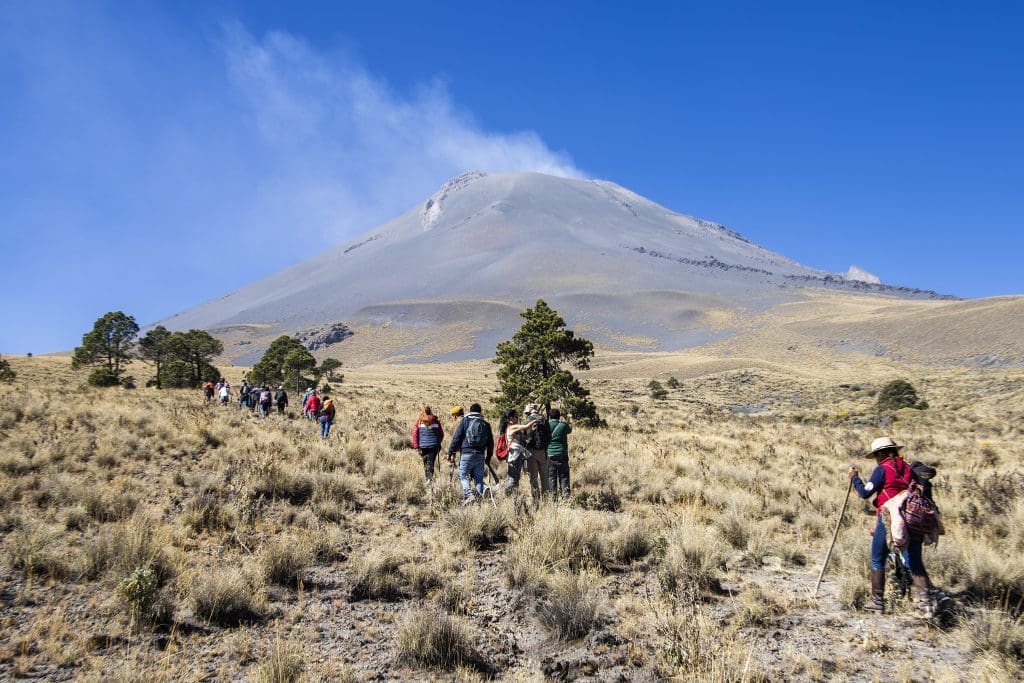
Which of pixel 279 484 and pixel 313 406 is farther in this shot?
pixel 313 406

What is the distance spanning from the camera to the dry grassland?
418 cm

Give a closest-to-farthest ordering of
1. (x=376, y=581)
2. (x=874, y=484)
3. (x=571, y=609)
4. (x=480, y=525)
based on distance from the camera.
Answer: (x=571, y=609), (x=874, y=484), (x=376, y=581), (x=480, y=525)

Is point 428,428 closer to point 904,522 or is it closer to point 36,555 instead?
point 36,555

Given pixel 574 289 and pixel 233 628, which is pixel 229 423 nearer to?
pixel 233 628

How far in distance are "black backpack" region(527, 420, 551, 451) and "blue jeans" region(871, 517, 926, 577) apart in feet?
14.5

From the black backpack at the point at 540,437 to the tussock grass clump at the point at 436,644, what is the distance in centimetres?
407

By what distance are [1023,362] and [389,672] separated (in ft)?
258

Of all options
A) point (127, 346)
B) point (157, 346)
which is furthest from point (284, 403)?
point (127, 346)

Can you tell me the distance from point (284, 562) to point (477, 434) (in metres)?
3.46

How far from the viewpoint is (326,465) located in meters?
10.0

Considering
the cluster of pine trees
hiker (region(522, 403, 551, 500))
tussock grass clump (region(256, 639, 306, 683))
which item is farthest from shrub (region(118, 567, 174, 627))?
→ the cluster of pine trees

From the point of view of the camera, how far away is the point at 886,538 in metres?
5.07

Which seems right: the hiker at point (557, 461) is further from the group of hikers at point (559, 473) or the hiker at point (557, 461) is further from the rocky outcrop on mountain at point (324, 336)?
the rocky outcrop on mountain at point (324, 336)

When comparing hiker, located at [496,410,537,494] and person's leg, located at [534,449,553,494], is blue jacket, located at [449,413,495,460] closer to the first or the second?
hiker, located at [496,410,537,494]
